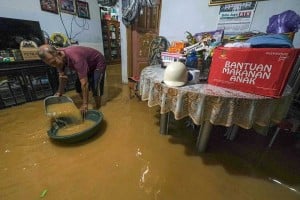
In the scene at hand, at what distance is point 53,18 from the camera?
9.52 ft

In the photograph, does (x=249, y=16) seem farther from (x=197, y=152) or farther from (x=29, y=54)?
(x=29, y=54)

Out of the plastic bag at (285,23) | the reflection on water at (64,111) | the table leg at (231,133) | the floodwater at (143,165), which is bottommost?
the floodwater at (143,165)

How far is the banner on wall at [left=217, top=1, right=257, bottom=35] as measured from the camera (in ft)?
6.01

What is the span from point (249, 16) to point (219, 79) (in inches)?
55.1

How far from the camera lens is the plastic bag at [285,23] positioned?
143cm

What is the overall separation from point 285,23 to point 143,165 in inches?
75.4

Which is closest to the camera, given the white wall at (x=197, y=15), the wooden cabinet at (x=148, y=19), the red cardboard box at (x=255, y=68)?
the red cardboard box at (x=255, y=68)

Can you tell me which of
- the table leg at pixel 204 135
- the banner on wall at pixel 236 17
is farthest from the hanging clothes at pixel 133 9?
the table leg at pixel 204 135

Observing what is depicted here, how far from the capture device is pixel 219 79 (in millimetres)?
1043

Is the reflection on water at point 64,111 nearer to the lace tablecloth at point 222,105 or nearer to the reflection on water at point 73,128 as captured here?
the reflection on water at point 73,128

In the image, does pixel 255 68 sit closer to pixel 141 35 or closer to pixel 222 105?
pixel 222 105

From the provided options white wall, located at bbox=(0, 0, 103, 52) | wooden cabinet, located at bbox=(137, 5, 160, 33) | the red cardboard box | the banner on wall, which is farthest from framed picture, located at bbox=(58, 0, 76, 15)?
the red cardboard box

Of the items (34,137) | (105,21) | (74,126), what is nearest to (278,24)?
(74,126)

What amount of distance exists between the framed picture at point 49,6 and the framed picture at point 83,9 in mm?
551
